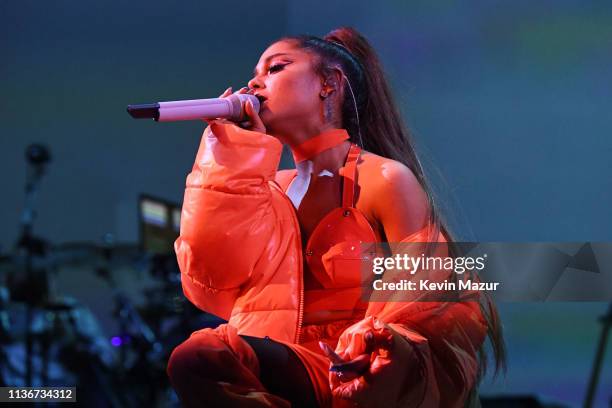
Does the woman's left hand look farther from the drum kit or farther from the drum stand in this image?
the drum kit

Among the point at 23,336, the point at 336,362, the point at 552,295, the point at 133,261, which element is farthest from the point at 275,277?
the point at 23,336

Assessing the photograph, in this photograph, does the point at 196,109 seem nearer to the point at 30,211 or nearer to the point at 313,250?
the point at 313,250

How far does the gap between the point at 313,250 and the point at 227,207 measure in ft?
0.51

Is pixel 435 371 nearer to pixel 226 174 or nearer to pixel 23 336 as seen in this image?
pixel 226 174

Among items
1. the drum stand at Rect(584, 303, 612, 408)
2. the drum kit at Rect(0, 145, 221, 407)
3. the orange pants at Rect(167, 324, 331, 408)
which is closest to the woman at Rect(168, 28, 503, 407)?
the orange pants at Rect(167, 324, 331, 408)

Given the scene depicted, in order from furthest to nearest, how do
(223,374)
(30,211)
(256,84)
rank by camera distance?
(30,211) < (256,84) < (223,374)

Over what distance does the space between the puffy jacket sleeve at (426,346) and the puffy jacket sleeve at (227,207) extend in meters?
0.20

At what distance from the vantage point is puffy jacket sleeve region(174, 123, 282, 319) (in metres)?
1.29

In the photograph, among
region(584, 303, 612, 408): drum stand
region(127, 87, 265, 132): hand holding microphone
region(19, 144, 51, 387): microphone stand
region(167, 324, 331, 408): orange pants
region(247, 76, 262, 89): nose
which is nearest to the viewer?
region(167, 324, 331, 408): orange pants

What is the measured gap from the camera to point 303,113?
4.63 ft

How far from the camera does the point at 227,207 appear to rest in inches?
51.0

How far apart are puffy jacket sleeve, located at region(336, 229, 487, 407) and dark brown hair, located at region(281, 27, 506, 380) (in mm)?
157

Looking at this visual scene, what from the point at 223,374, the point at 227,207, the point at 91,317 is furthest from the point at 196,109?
the point at 91,317

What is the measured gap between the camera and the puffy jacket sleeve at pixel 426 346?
3.85 feet
